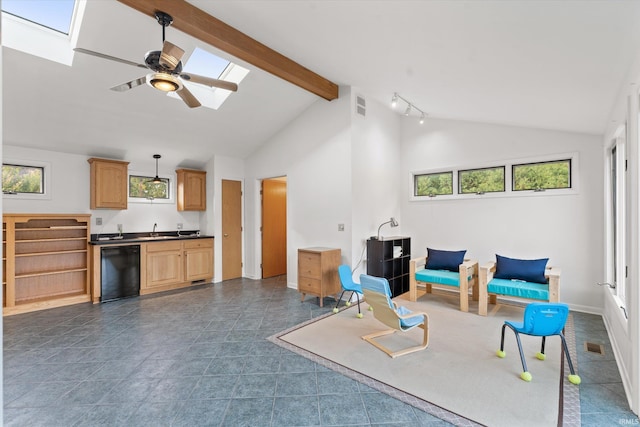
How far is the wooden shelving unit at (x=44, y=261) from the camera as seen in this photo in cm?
458

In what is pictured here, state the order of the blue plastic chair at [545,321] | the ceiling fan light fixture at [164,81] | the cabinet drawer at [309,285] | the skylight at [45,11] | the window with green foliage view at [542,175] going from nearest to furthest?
the blue plastic chair at [545,321] < the ceiling fan light fixture at [164,81] < the skylight at [45,11] < the window with green foliage view at [542,175] < the cabinet drawer at [309,285]

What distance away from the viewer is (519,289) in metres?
4.10

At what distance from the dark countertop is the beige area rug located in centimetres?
327

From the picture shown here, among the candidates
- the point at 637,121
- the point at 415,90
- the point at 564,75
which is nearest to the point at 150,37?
the point at 415,90

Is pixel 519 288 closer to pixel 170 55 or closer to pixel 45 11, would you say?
pixel 170 55

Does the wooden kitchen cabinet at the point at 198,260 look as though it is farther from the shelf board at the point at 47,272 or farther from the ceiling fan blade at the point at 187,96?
the ceiling fan blade at the point at 187,96

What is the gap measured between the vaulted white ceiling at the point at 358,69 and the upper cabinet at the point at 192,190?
2.33 feet

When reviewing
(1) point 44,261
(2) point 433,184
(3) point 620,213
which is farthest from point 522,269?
(1) point 44,261

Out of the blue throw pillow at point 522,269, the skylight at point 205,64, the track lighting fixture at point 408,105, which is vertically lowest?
the blue throw pillow at point 522,269

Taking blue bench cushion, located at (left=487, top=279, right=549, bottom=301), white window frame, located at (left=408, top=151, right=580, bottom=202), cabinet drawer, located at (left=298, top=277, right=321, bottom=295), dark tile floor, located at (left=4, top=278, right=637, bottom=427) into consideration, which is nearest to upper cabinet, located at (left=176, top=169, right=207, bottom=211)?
dark tile floor, located at (left=4, top=278, right=637, bottom=427)

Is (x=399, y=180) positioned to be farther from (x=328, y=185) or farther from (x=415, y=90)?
(x=415, y=90)

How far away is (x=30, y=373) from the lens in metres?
2.93

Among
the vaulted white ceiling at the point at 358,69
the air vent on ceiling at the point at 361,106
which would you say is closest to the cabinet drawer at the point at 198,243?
the vaulted white ceiling at the point at 358,69

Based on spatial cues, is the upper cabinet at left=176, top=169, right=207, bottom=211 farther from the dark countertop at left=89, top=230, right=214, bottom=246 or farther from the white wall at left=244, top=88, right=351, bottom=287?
the white wall at left=244, top=88, right=351, bottom=287
